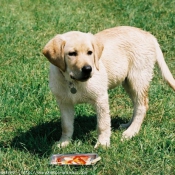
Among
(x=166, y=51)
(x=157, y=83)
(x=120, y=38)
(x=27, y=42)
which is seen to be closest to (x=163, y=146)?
(x=120, y=38)

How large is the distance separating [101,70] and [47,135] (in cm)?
102

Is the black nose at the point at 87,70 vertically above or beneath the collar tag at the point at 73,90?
above

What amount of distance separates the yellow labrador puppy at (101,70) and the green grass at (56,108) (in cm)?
26

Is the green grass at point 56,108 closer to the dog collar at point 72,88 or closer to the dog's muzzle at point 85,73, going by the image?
the dog collar at point 72,88

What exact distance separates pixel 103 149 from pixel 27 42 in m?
3.79

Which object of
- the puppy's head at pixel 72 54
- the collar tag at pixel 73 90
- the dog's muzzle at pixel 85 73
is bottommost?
the collar tag at pixel 73 90

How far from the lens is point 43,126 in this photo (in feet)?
16.2

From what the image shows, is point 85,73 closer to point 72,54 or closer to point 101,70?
point 72,54

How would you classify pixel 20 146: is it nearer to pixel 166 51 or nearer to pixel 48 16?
pixel 166 51

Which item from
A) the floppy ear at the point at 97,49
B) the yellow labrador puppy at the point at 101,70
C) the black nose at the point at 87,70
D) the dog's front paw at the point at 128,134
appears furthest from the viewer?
the dog's front paw at the point at 128,134

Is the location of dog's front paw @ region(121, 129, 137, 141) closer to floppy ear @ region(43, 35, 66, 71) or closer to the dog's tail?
the dog's tail

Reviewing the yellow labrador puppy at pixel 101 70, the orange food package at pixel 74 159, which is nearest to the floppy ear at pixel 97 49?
the yellow labrador puppy at pixel 101 70

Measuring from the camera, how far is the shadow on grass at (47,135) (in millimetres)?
4482

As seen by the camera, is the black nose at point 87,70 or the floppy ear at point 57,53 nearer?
the black nose at point 87,70
